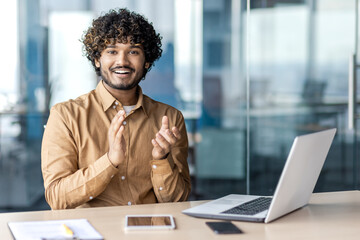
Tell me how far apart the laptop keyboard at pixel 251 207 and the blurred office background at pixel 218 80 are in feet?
7.11

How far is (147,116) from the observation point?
7.99 ft

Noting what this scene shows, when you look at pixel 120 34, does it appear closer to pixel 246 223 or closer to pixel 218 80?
pixel 246 223

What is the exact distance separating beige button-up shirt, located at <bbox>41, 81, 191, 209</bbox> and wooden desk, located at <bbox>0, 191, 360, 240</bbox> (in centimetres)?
21

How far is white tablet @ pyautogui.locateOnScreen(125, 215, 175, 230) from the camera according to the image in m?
1.64

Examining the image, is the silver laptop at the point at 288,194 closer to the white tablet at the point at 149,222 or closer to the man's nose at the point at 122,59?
the white tablet at the point at 149,222

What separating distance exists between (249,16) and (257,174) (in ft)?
3.93

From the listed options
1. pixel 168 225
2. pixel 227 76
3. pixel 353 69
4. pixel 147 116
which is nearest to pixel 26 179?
pixel 227 76

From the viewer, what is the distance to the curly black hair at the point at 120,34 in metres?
2.37

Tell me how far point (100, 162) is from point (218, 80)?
97.4 inches

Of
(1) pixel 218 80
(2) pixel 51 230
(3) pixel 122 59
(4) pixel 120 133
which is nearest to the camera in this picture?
(2) pixel 51 230

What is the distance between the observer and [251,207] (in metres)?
1.86

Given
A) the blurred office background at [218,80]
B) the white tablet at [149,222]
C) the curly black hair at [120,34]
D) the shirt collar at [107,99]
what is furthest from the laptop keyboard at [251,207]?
the blurred office background at [218,80]

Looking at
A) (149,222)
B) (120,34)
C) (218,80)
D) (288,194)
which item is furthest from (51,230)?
(218,80)

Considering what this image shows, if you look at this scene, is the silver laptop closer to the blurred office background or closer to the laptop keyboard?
the laptop keyboard
